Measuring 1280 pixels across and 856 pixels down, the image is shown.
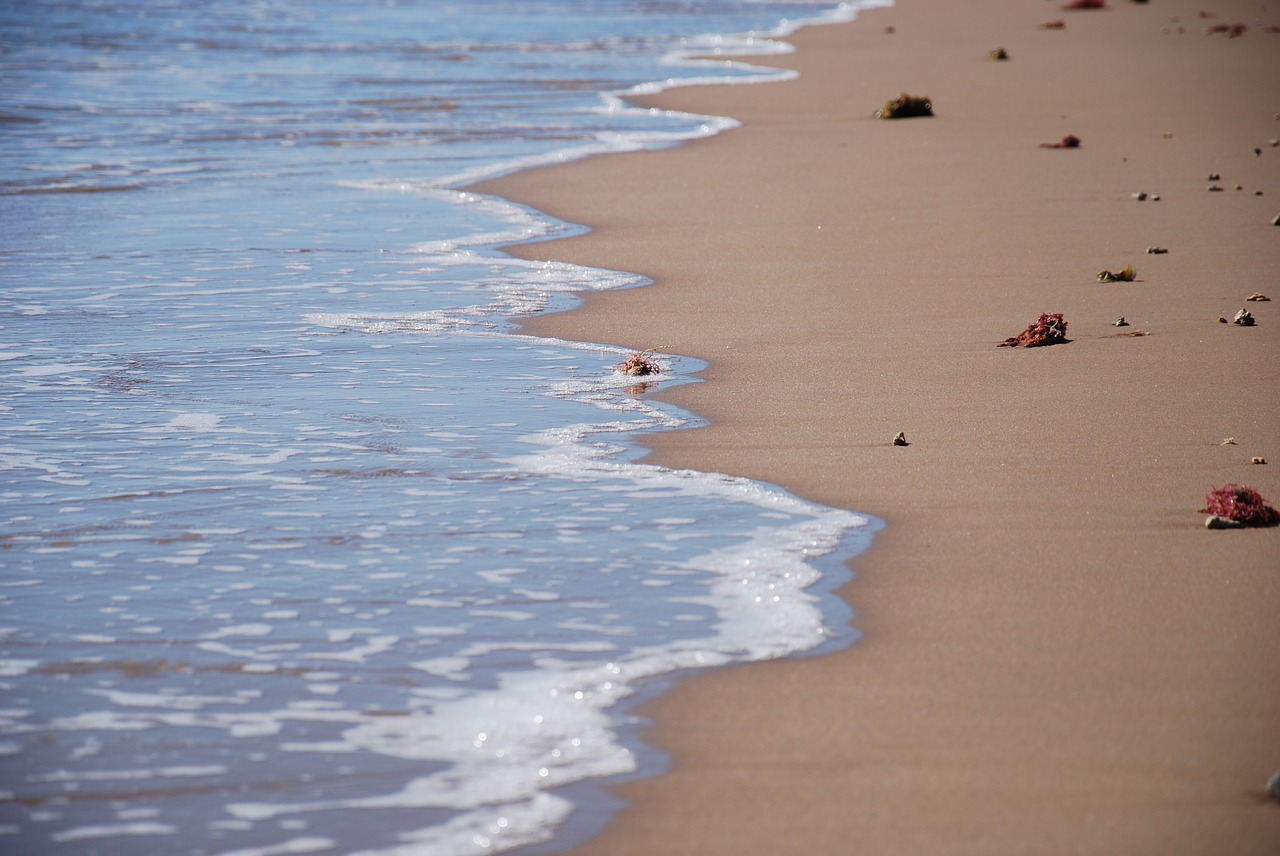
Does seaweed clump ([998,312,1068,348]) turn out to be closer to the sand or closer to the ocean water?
the sand

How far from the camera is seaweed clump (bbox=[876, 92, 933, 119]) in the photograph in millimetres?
15055

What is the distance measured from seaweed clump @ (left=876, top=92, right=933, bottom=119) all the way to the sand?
1.96 m

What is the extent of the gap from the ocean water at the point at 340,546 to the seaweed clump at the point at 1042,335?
1589 mm

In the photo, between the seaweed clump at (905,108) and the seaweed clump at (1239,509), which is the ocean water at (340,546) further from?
the seaweed clump at (905,108)

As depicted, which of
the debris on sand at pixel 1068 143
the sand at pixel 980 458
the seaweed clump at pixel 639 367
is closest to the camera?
the sand at pixel 980 458

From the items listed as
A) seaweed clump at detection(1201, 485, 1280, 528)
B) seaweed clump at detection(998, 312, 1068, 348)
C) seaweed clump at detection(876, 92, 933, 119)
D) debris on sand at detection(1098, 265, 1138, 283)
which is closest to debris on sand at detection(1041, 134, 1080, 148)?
seaweed clump at detection(876, 92, 933, 119)

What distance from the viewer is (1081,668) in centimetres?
360

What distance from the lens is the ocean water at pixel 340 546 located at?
3201 mm

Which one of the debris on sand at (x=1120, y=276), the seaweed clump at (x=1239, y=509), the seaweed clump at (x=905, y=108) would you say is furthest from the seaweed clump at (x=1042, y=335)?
the seaweed clump at (x=905, y=108)

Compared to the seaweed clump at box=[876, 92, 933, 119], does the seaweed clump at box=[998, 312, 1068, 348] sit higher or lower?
lower

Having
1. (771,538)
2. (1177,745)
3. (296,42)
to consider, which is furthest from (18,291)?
(296,42)

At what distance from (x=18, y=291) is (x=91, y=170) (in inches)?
219

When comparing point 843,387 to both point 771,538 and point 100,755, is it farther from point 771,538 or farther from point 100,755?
point 100,755

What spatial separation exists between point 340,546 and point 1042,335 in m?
3.67
